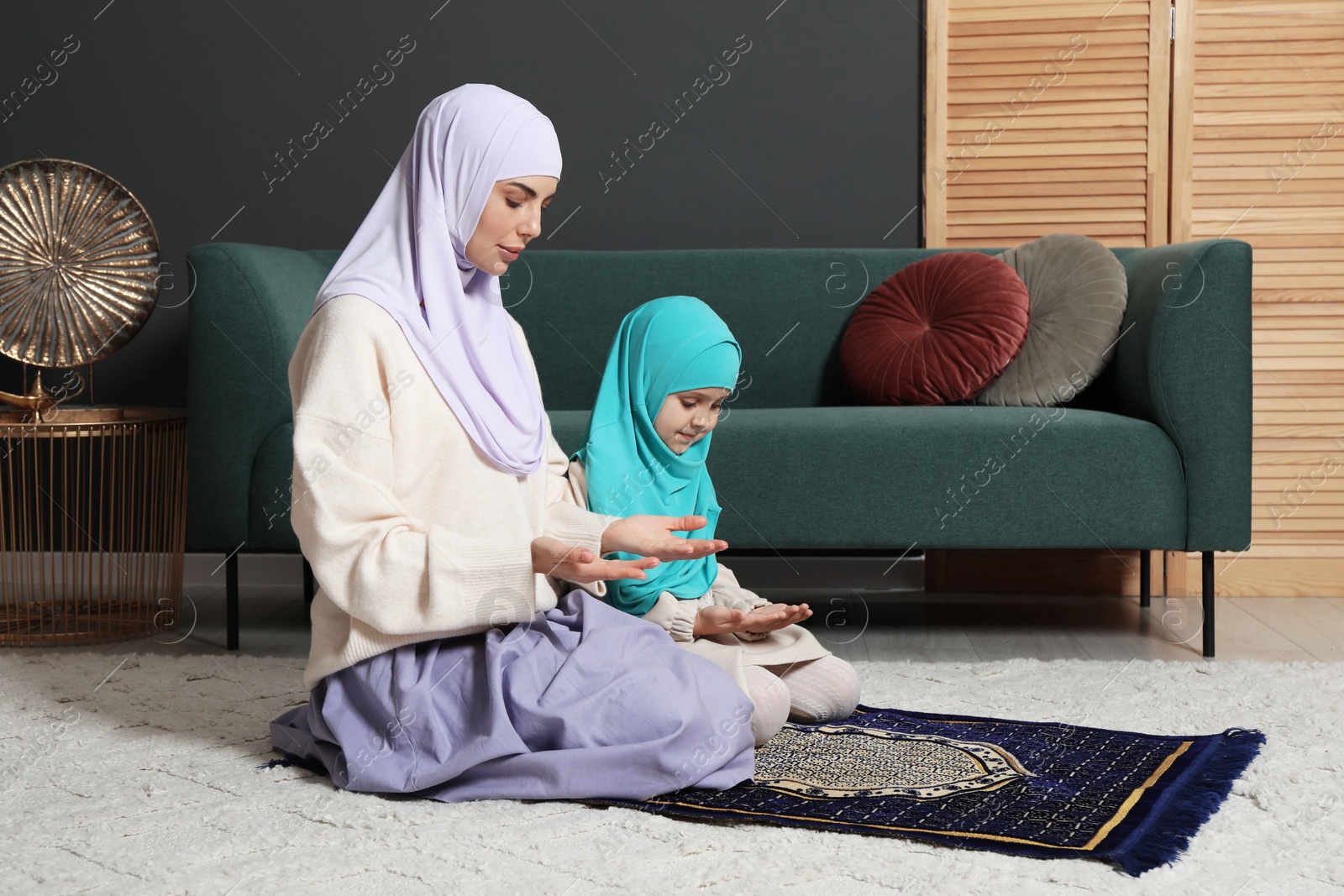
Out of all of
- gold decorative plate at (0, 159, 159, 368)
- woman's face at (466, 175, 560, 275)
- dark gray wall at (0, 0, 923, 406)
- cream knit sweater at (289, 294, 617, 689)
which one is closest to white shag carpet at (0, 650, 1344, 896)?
cream knit sweater at (289, 294, 617, 689)

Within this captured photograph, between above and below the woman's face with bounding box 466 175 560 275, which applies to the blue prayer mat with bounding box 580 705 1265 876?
below

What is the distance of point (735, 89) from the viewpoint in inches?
122

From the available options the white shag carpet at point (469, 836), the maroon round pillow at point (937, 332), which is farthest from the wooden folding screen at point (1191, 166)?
the white shag carpet at point (469, 836)

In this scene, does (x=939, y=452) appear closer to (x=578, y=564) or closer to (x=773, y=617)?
(x=773, y=617)

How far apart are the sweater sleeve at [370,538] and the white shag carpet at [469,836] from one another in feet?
0.79

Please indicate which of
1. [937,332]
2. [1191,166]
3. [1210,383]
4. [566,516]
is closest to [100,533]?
[566,516]

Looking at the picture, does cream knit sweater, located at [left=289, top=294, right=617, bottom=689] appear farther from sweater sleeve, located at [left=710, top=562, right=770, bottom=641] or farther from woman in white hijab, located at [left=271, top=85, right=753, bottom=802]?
sweater sleeve, located at [left=710, top=562, right=770, bottom=641]

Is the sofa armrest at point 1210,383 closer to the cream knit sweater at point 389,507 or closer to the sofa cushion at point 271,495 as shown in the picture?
the cream knit sweater at point 389,507

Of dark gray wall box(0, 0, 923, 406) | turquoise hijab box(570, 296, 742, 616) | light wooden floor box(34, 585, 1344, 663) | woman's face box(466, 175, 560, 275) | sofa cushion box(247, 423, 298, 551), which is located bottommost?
light wooden floor box(34, 585, 1344, 663)

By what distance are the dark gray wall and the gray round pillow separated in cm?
56

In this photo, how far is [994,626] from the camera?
260 cm

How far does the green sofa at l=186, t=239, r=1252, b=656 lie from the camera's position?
219 cm

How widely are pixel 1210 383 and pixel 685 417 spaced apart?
3.82 ft

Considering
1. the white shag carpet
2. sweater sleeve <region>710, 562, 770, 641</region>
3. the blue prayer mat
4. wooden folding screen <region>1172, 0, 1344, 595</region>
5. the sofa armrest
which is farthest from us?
wooden folding screen <region>1172, 0, 1344, 595</region>
